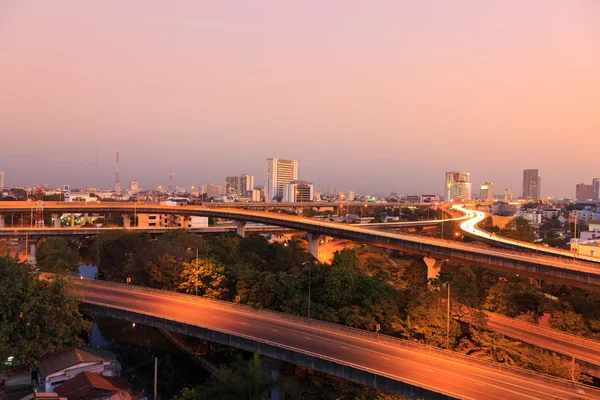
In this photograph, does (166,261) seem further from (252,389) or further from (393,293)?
(252,389)

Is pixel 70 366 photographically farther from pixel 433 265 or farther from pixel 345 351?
pixel 433 265

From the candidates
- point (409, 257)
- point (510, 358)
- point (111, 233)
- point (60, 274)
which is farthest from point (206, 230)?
point (510, 358)

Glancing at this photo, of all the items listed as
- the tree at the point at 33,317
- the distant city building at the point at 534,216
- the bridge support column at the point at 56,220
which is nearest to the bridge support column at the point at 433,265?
the tree at the point at 33,317

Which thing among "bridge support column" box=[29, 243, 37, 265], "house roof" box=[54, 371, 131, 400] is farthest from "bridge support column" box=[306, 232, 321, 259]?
"house roof" box=[54, 371, 131, 400]

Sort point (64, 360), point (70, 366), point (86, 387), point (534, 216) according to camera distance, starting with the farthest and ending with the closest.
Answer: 1. point (534, 216)
2. point (64, 360)
3. point (70, 366)
4. point (86, 387)

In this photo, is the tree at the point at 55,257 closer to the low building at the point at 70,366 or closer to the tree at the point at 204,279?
the tree at the point at 204,279

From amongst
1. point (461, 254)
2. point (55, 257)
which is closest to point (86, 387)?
point (55, 257)

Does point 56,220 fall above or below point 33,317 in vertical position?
above
